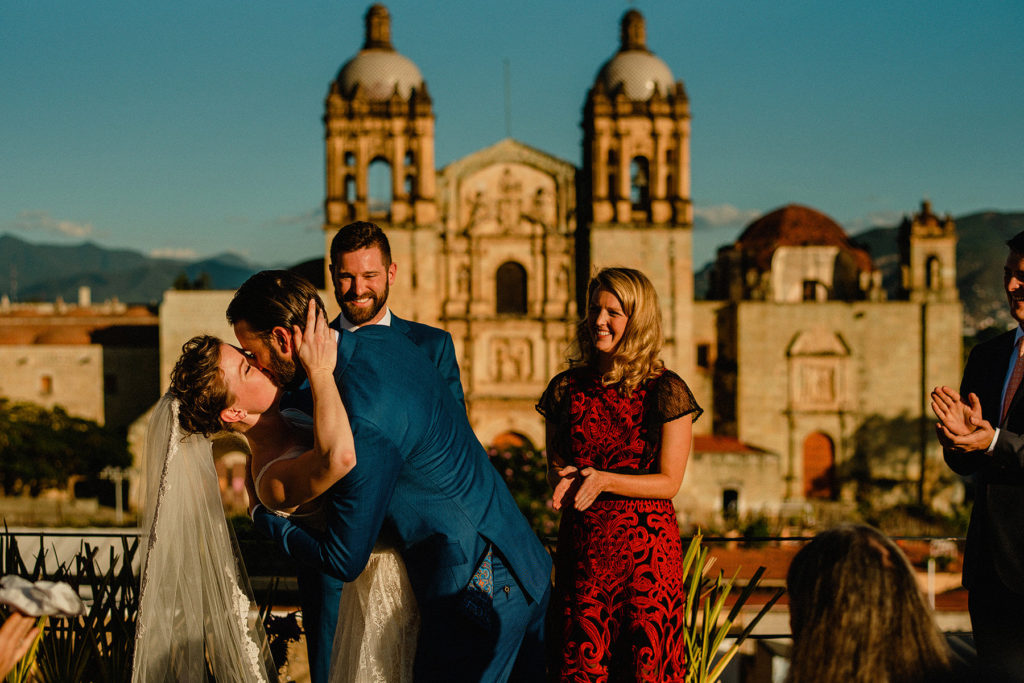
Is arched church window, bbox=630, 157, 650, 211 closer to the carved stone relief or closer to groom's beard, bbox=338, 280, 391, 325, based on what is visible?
the carved stone relief

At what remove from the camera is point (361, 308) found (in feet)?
11.9

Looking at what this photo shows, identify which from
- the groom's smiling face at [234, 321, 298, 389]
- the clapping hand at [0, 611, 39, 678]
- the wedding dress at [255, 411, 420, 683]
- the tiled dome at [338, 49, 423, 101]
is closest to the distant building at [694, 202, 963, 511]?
the tiled dome at [338, 49, 423, 101]

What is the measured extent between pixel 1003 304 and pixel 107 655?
96718mm

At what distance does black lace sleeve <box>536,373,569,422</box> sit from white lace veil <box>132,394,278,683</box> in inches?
49.2

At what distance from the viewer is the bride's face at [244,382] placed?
8.30ft

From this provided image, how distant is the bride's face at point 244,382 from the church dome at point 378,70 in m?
21.1

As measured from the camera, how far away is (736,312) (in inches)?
993

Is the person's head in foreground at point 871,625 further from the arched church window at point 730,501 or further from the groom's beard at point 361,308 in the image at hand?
the arched church window at point 730,501

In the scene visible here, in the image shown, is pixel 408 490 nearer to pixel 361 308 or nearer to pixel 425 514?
pixel 425 514

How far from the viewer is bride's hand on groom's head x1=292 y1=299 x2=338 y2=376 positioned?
2.30m

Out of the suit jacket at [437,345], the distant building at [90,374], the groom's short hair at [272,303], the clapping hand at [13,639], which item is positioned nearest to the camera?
the clapping hand at [13,639]

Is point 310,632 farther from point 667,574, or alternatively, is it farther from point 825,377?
point 825,377

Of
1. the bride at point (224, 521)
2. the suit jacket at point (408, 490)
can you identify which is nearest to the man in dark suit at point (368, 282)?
the suit jacket at point (408, 490)

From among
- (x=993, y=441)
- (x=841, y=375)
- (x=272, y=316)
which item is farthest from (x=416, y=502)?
(x=841, y=375)
